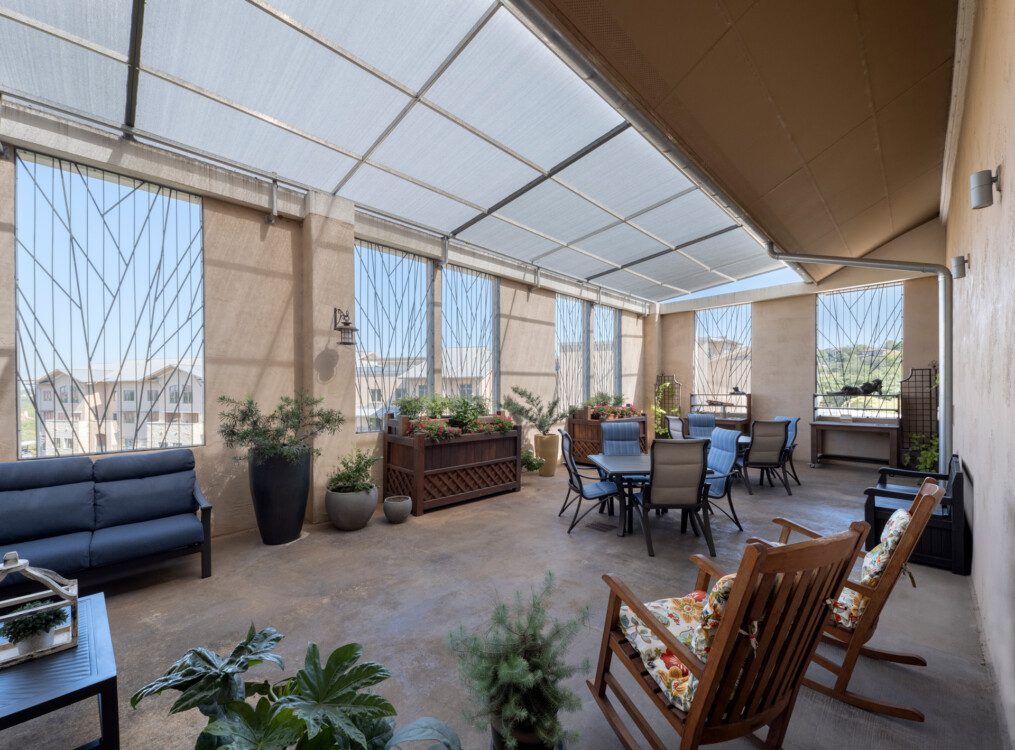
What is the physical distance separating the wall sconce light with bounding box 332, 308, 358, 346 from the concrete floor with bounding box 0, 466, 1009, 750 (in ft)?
6.55

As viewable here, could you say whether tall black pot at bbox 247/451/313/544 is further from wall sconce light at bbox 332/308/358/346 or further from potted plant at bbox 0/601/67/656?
potted plant at bbox 0/601/67/656

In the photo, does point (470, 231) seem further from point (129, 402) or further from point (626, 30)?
point (129, 402)

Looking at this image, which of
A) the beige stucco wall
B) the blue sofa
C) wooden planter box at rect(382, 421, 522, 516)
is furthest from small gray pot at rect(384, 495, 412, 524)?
the beige stucco wall

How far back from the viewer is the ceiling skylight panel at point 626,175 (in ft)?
13.7

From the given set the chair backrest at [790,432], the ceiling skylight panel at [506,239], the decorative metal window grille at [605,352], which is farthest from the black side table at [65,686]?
the decorative metal window grille at [605,352]

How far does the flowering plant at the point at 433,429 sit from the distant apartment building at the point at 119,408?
2069mm

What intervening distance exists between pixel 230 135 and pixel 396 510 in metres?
3.81

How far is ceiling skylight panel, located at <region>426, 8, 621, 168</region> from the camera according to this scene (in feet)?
9.96

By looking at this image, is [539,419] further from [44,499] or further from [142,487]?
[44,499]

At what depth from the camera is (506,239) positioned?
612 centimetres

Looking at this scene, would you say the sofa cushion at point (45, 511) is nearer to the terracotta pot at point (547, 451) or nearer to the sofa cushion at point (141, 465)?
the sofa cushion at point (141, 465)

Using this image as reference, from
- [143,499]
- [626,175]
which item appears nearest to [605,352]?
[626,175]

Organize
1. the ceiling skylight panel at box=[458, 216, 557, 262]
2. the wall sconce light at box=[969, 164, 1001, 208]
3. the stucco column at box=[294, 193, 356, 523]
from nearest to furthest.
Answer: the wall sconce light at box=[969, 164, 1001, 208]
the stucco column at box=[294, 193, 356, 523]
the ceiling skylight panel at box=[458, 216, 557, 262]

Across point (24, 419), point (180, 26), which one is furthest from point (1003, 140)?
point (24, 419)
